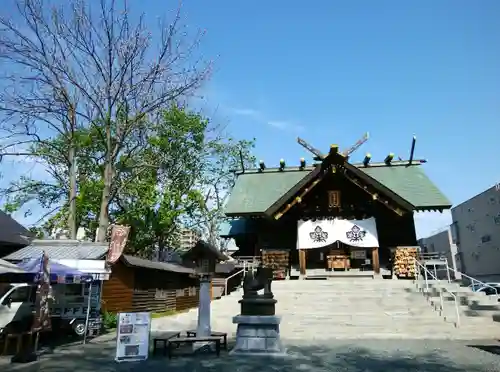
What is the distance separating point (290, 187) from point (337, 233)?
17.6ft

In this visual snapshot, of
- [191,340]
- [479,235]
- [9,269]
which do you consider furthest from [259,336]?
[479,235]

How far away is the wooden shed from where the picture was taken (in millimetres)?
16656

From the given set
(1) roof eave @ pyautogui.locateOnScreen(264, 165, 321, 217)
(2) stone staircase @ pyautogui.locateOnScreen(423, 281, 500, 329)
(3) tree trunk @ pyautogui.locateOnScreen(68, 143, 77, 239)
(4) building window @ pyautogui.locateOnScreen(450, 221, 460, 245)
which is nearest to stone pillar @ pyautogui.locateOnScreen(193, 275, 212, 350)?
(2) stone staircase @ pyautogui.locateOnScreen(423, 281, 500, 329)

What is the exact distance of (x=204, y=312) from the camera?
9.62m

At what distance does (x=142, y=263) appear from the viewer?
60.2 ft

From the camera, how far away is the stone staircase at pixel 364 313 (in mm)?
11617

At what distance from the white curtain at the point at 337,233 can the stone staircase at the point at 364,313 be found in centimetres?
274

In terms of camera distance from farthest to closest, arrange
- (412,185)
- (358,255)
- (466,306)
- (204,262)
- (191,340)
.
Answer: (412,185) → (358,255) → (466,306) → (204,262) → (191,340)

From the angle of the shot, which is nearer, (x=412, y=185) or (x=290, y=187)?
(x=412, y=185)

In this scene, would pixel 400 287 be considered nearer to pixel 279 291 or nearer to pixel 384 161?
pixel 279 291

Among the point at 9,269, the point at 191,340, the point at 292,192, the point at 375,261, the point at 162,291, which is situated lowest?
the point at 191,340

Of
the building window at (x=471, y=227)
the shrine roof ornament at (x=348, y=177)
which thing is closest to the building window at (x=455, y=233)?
the building window at (x=471, y=227)

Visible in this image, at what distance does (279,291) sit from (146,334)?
8.52 metres

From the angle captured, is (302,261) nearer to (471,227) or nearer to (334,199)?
(334,199)
